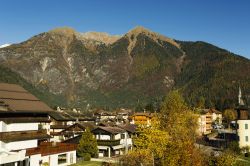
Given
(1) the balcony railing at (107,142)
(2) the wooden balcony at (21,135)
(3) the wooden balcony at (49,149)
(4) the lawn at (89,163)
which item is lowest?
(4) the lawn at (89,163)

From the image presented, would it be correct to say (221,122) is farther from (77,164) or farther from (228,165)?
(228,165)

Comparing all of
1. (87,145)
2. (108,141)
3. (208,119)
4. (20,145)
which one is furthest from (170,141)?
(208,119)

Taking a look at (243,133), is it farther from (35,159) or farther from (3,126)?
(3,126)

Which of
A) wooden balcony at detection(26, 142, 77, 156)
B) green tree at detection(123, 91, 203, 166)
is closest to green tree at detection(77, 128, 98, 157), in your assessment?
wooden balcony at detection(26, 142, 77, 156)

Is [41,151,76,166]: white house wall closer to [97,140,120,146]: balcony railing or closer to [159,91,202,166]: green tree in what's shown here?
[97,140,120,146]: balcony railing

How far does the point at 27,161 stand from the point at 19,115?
6614 mm

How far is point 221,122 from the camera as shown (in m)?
171

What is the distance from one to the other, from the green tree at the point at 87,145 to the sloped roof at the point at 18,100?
20.8 m

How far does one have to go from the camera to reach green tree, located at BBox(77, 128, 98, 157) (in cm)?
6956

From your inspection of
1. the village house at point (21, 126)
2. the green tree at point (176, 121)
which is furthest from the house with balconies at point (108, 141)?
the village house at point (21, 126)

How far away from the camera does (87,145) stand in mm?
70312

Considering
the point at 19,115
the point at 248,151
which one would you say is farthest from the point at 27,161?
the point at 248,151

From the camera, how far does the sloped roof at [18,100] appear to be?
45.2 metres

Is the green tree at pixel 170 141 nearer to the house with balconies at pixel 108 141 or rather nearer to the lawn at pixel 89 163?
the lawn at pixel 89 163
